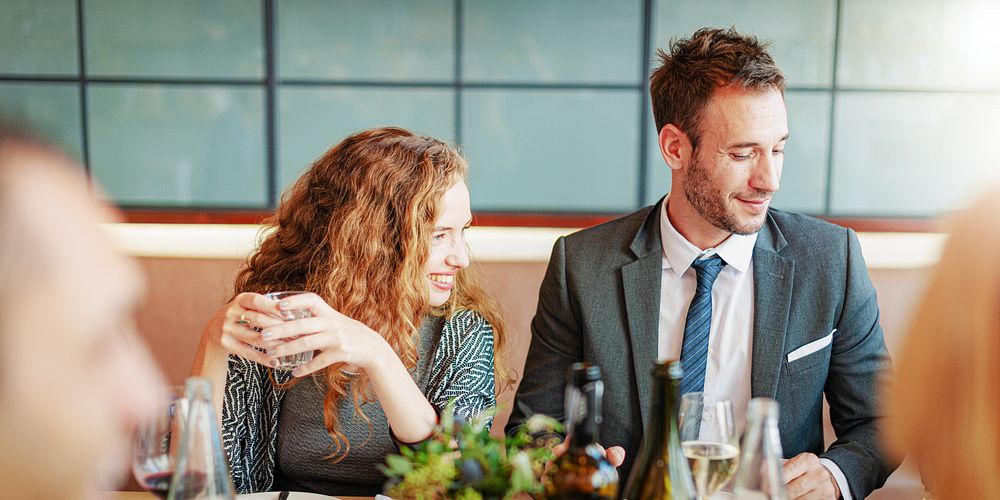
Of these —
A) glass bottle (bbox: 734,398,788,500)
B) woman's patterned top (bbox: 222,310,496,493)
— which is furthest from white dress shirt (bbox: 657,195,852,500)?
glass bottle (bbox: 734,398,788,500)

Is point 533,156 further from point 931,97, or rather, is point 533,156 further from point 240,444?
point 240,444

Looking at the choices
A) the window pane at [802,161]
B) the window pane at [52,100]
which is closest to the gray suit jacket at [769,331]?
the window pane at [802,161]

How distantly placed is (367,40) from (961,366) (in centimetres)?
347

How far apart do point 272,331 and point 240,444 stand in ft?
1.54

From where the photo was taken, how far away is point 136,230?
341cm

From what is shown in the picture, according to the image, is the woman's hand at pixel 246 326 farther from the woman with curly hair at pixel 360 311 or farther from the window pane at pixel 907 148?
the window pane at pixel 907 148

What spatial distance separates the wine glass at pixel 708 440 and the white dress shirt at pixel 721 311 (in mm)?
669

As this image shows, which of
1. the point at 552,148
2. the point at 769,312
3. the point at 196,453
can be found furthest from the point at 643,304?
the point at 552,148

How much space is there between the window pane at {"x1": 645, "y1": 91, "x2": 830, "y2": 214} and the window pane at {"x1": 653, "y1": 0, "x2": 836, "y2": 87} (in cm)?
10

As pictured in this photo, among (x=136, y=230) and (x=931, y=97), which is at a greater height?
(x=931, y=97)

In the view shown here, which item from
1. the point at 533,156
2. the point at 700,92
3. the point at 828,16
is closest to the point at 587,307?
the point at 700,92

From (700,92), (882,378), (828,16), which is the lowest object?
(882,378)

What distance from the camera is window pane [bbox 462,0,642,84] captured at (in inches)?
151

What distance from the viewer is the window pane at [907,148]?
381cm
